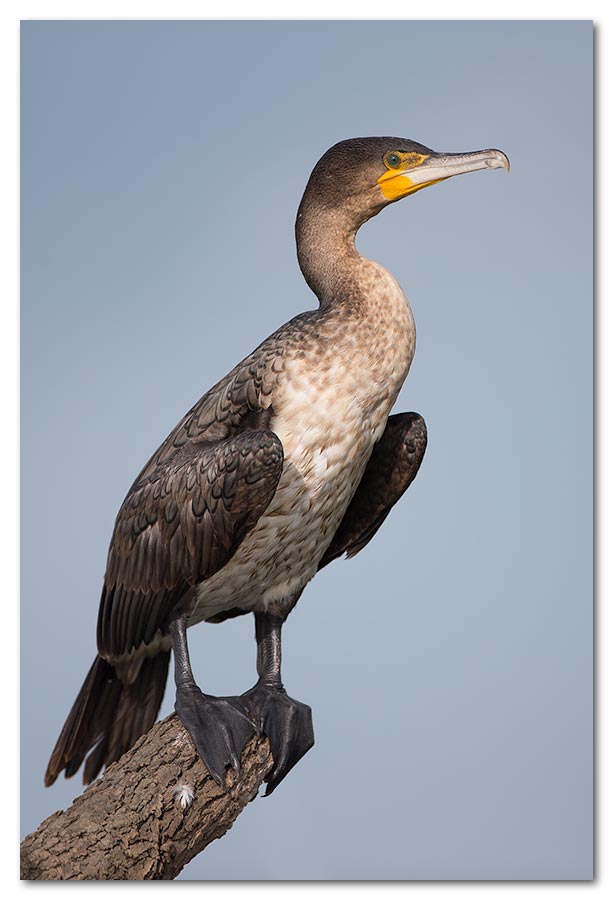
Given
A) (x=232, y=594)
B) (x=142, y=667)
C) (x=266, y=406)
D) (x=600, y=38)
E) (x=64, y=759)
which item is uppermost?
(x=600, y=38)

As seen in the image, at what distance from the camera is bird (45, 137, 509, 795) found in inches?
122

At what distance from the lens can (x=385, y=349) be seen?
125 inches

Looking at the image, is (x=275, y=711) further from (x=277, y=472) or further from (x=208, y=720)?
(x=277, y=472)

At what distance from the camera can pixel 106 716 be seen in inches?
142

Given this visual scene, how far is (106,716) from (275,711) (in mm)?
585

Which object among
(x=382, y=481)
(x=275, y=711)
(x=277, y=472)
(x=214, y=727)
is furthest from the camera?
(x=382, y=481)

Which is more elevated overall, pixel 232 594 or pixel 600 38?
pixel 600 38

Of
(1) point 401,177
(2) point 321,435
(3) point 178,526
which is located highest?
(1) point 401,177

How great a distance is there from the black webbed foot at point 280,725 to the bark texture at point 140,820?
0.15 metres

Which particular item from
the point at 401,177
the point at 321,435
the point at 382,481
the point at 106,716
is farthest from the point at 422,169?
the point at 106,716

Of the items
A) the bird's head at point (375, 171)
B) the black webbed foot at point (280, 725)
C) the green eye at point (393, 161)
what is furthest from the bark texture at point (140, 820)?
the green eye at point (393, 161)

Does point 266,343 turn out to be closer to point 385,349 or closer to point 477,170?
point 385,349

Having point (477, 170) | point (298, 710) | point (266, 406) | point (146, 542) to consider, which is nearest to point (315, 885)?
point (298, 710)

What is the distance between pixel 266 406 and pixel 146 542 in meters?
0.49
